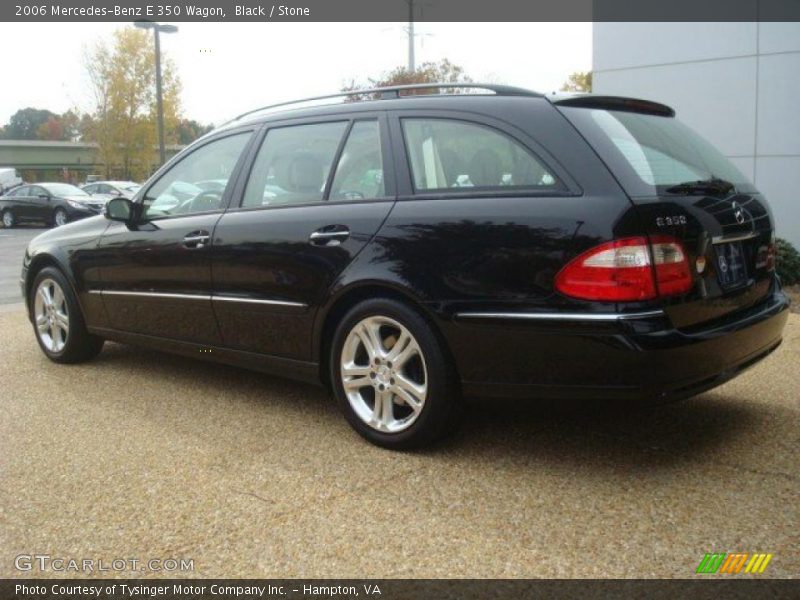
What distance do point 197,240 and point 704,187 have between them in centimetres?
274

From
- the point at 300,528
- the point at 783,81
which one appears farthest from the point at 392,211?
the point at 783,81

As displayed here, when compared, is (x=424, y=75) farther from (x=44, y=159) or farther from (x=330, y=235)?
(x=44, y=159)

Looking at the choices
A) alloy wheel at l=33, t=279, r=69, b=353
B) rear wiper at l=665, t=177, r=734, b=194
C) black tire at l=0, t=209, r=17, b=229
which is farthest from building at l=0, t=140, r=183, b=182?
rear wiper at l=665, t=177, r=734, b=194

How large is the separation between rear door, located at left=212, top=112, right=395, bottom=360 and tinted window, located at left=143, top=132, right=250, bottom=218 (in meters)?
0.22

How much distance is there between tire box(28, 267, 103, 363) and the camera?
18.8 ft

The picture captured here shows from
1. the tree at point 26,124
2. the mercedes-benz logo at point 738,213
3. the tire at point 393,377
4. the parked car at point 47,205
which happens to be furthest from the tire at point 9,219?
the tree at point 26,124

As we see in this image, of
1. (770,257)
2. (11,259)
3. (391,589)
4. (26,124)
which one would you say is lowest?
(391,589)

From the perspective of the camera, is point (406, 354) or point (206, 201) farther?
point (206, 201)

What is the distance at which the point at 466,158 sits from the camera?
12.1ft

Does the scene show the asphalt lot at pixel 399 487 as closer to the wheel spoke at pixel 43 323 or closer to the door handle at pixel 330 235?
the door handle at pixel 330 235

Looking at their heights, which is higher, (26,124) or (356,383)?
(26,124)

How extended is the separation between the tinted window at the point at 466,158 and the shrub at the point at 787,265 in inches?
249

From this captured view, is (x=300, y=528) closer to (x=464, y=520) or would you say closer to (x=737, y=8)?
(x=464, y=520)

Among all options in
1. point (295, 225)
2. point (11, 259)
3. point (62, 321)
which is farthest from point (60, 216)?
point (295, 225)
